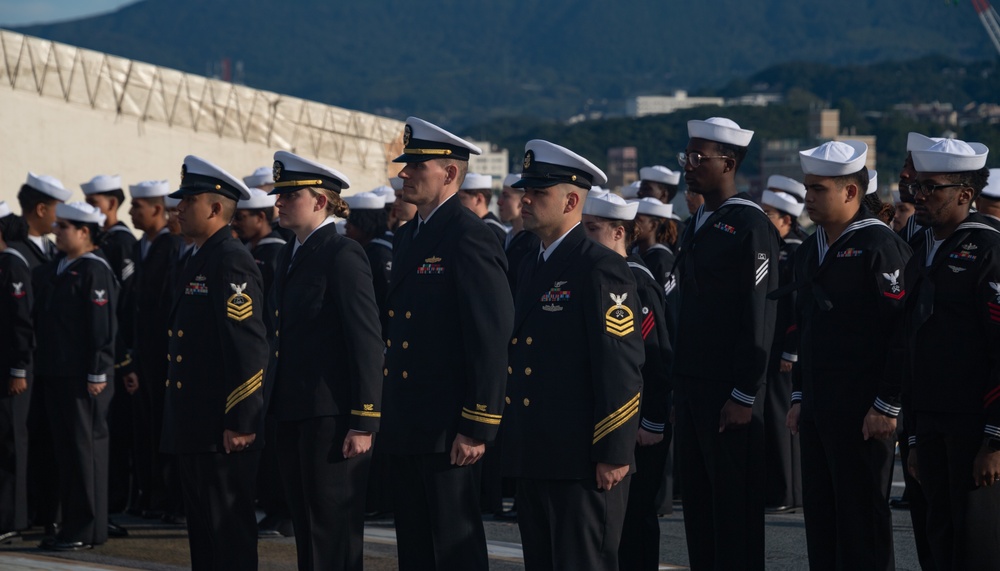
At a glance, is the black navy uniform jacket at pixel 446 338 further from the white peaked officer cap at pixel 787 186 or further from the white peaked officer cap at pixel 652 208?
the white peaked officer cap at pixel 787 186

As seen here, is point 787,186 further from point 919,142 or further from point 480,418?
point 480,418

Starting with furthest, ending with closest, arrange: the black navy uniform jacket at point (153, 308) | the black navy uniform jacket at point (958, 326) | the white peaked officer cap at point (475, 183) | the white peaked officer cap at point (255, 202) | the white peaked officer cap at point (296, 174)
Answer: the white peaked officer cap at point (475, 183) → the white peaked officer cap at point (255, 202) → the black navy uniform jacket at point (153, 308) → the white peaked officer cap at point (296, 174) → the black navy uniform jacket at point (958, 326)

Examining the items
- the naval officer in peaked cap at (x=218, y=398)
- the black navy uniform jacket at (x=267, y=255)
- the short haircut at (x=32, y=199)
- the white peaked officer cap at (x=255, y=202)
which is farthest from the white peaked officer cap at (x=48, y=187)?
the naval officer in peaked cap at (x=218, y=398)

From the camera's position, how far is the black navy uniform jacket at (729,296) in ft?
20.9

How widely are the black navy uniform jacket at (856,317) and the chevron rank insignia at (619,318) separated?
3.52 ft

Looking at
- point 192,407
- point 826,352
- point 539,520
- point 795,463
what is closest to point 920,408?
point 826,352

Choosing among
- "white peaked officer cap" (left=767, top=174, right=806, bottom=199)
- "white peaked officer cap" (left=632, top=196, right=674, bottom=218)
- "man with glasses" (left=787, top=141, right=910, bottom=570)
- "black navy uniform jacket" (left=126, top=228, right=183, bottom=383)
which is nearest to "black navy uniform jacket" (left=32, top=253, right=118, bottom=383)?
"black navy uniform jacket" (left=126, top=228, right=183, bottom=383)

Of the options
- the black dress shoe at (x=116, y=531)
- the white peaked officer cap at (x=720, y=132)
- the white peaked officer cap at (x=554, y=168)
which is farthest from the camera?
the black dress shoe at (x=116, y=531)

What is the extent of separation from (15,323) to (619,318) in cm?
513

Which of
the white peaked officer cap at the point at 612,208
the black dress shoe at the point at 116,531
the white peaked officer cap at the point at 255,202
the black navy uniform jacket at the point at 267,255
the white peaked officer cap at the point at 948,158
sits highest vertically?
the white peaked officer cap at the point at 255,202

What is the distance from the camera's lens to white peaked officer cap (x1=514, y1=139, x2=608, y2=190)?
5.54 metres

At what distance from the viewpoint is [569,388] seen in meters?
5.38

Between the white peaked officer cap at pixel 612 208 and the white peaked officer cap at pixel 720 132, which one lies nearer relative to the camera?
the white peaked officer cap at pixel 720 132

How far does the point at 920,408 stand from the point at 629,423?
4.13 ft
